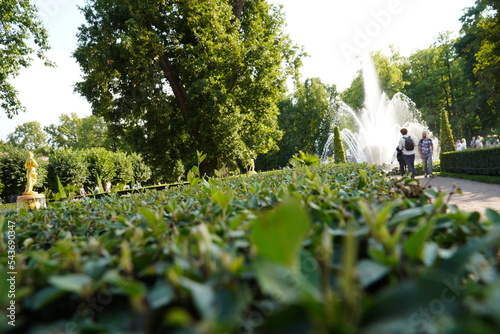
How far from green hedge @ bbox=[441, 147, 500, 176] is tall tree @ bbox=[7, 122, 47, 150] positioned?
75483 millimetres

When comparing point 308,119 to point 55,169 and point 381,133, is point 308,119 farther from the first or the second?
point 55,169

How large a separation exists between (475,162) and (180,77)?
1560cm

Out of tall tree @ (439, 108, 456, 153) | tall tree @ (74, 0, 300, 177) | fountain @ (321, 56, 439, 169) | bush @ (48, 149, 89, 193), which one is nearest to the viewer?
tall tree @ (74, 0, 300, 177)

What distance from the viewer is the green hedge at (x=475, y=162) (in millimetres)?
12139

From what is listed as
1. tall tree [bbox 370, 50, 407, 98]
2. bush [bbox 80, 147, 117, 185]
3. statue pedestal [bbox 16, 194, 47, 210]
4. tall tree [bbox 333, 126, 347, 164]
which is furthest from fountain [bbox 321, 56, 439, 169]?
bush [bbox 80, 147, 117, 185]

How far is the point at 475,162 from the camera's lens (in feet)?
45.8

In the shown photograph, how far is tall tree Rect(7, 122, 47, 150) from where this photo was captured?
218 ft

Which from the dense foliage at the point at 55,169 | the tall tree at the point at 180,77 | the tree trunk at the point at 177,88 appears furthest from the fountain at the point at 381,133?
the dense foliage at the point at 55,169

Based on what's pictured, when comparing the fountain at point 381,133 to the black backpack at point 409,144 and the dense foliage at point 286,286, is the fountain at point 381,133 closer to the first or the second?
the black backpack at point 409,144

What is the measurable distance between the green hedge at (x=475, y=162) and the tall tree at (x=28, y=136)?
248 ft

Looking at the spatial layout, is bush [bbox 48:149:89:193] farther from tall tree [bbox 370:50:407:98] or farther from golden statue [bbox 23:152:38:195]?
tall tree [bbox 370:50:407:98]

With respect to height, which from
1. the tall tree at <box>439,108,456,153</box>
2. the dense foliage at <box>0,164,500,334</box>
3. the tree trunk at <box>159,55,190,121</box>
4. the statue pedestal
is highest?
the tree trunk at <box>159,55,190,121</box>

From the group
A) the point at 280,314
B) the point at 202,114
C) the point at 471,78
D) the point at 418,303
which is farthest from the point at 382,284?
the point at 471,78

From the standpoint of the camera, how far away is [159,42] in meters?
14.9
